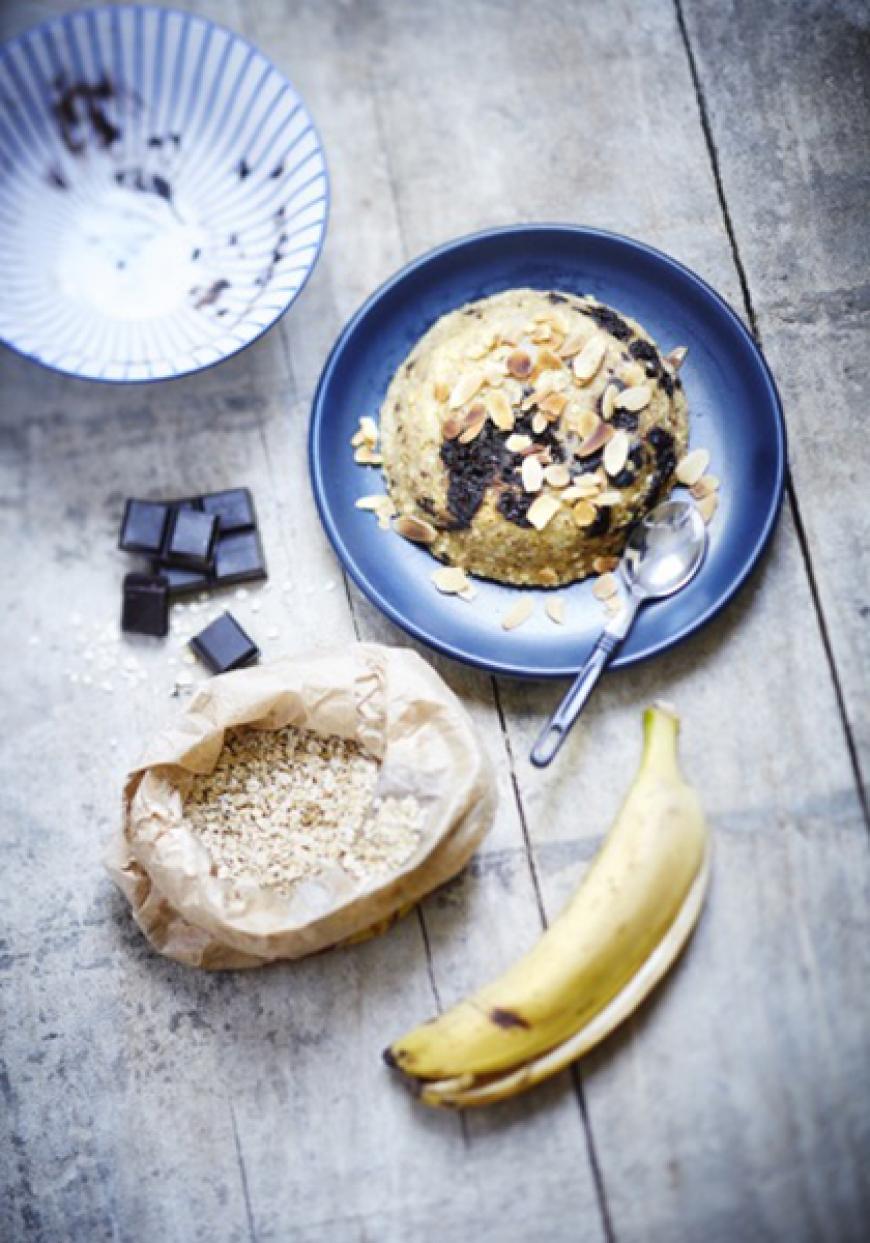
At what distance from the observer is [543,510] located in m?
1.65

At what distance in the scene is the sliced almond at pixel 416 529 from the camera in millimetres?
1728

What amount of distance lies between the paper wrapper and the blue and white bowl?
0.52 m

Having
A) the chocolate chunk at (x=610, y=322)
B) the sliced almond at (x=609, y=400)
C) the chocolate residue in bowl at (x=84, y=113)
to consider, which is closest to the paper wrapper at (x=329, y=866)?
the sliced almond at (x=609, y=400)

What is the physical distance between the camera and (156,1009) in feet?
5.69

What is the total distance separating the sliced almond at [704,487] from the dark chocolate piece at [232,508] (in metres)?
0.64

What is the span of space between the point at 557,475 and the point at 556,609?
0.19 meters

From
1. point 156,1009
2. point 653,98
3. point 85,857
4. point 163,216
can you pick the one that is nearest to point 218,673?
point 85,857

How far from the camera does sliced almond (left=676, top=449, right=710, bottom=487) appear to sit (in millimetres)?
1714

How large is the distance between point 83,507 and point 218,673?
0.34m

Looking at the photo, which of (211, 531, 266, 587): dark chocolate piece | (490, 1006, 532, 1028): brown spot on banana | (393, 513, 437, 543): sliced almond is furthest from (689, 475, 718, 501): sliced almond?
(490, 1006, 532, 1028): brown spot on banana

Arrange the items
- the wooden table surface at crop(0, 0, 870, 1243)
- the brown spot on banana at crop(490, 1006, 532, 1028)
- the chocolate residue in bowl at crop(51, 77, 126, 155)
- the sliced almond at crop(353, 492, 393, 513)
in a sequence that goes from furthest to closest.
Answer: the chocolate residue in bowl at crop(51, 77, 126, 155), the sliced almond at crop(353, 492, 393, 513), the wooden table surface at crop(0, 0, 870, 1243), the brown spot on banana at crop(490, 1006, 532, 1028)

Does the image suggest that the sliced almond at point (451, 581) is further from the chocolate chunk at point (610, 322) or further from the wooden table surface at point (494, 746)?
the chocolate chunk at point (610, 322)

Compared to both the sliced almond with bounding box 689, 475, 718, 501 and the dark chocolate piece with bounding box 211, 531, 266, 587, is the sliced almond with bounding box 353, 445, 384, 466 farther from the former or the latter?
the sliced almond with bounding box 689, 475, 718, 501

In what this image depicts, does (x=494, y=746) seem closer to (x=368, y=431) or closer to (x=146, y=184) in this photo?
(x=368, y=431)
